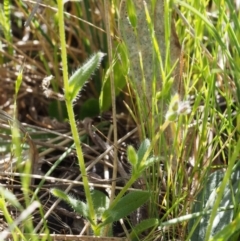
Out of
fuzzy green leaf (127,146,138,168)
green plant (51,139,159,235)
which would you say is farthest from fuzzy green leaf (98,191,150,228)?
fuzzy green leaf (127,146,138,168)

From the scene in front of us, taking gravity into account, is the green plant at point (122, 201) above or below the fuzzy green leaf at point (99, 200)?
above

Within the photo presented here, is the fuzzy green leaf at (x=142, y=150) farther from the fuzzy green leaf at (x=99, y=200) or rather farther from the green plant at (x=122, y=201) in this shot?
the fuzzy green leaf at (x=99, y=200)

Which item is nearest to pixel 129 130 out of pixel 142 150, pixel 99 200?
pixel 99 200

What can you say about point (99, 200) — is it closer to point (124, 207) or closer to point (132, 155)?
point (124, 207)

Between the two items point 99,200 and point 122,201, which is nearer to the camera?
point 122,201

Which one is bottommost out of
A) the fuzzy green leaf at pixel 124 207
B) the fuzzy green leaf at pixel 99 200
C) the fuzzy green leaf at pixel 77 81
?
the fuzzy green leaf at pixel 99 200

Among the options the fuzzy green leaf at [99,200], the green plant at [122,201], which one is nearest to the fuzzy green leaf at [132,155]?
the green plant at [122,201]

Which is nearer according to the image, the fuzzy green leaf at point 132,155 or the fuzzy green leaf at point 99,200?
the fuzzy green leaf at point 132,155
